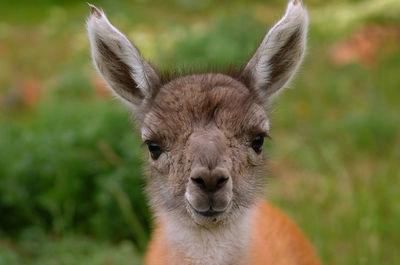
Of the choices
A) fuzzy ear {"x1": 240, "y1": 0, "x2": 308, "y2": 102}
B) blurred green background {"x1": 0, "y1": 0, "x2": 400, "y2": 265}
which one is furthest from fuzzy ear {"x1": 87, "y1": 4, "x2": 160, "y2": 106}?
blurred green background {"x1": 0, "y1": 0, "x2": 400, "y2": 265}

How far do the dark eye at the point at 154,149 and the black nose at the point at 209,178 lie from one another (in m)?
0.56

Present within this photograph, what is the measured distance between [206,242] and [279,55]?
1.52 meters

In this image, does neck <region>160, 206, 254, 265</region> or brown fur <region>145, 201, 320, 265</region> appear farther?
brown fur <region>145, 201, 320, 265</region>

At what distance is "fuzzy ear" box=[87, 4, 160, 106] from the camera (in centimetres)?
428

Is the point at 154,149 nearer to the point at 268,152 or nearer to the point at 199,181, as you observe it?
the point at 199,181

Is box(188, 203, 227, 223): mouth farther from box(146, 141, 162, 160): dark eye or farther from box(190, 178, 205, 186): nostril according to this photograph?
box(146, 141, 162, 160): dark eye

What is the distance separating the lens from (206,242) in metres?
4.15

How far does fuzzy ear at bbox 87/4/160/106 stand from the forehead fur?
0.88 ft

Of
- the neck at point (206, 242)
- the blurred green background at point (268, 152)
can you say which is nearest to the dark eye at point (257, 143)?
the neck at point (206, 242)

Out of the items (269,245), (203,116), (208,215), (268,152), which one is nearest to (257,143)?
(203,116)

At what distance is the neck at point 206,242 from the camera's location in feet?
13.6

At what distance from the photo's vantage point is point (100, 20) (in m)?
4.22

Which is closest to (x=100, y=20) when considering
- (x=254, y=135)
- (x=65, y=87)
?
(x=254, y=135)

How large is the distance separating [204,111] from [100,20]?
0.99 m
